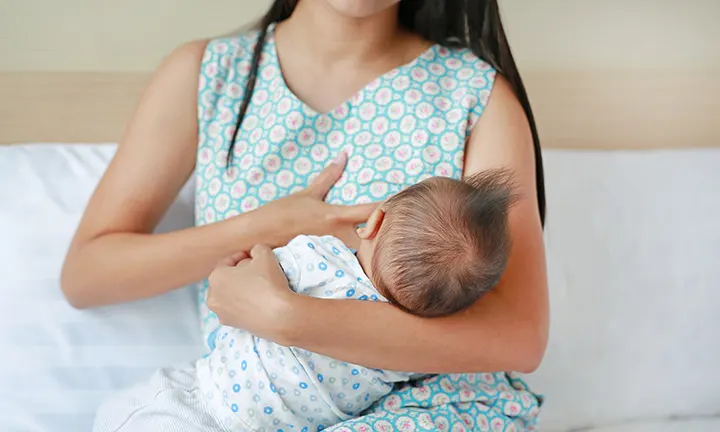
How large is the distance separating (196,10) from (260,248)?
0.89 meters

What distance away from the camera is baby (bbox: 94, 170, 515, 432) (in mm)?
1197

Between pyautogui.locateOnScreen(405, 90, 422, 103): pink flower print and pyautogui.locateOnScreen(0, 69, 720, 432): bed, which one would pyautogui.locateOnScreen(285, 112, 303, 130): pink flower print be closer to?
pyautogui.locateOnScreen(405, 90, 422, 103): pink flower print

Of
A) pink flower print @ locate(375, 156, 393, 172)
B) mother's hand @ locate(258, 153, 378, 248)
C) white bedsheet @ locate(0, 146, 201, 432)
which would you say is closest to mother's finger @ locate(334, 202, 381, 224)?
mother's hand @ locate(258, 153, 378, 248)

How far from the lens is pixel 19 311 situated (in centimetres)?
165

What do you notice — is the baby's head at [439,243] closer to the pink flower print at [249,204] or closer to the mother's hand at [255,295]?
the mother's hand at [255,295]

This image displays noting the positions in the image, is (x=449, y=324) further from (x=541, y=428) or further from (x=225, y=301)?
(x=541, y=428)

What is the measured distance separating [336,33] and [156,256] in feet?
1.69

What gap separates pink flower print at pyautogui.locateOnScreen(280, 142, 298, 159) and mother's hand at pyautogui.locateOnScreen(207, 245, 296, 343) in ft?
0.76

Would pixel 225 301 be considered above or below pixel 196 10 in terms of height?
below

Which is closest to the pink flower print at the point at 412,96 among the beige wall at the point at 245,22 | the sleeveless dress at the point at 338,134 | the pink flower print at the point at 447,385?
the sleeveless dress at the point at 338,134

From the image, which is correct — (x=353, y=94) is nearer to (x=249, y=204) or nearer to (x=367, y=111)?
(x=367, y=111)

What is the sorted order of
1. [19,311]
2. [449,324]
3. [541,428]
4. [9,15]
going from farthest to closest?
1. [9,15]
2. [541,428]
3. [19,311]
4. [449,324]

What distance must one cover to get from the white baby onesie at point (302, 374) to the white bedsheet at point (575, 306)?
1.29 ft

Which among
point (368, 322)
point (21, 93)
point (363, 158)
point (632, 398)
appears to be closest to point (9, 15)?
point (21, 93)
